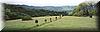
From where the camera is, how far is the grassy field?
335 cm

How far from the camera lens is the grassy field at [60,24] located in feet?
11.0

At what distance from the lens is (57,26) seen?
11.1 ft

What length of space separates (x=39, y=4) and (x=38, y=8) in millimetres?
74

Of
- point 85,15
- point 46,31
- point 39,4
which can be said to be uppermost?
point 39,4

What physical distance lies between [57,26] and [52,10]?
0.29 meters

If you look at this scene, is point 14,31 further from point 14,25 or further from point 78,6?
point 78,6

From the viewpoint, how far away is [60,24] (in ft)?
11.1

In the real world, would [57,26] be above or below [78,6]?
below

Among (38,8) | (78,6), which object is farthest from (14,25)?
(78,6)

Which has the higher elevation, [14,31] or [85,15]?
[85,15]

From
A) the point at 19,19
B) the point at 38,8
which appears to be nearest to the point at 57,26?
the point at 38,8

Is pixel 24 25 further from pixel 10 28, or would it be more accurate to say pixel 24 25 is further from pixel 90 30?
pixel 90 30

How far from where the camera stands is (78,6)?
3.34m

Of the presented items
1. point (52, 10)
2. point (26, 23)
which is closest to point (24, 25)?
point (26, 23)
